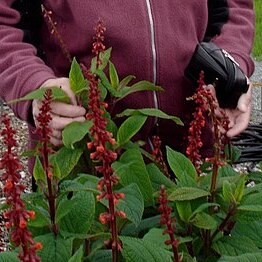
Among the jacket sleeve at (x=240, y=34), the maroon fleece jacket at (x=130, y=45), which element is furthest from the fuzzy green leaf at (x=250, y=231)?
the jacket sleeve at (x=240, y=34)

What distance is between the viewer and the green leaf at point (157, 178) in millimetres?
1395

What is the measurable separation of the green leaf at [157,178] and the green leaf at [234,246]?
180 mm

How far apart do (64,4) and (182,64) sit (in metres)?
0.35

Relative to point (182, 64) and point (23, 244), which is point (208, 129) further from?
point (23, 244)

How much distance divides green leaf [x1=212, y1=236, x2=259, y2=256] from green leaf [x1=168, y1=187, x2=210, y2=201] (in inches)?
3.2

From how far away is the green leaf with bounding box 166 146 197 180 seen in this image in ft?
4.55

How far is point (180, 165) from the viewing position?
1.40 meters

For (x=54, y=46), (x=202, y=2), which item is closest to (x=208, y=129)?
(x=202, y=2)

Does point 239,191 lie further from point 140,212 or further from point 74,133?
point 74,133

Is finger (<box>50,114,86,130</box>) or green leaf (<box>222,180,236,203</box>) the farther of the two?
finger (<box>50,114,86,130</box>)

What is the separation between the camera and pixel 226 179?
4.33ft

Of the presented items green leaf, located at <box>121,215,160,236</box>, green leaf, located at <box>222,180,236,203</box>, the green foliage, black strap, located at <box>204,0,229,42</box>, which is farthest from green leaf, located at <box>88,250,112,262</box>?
black strap, located at <box>204,0,229,42</box>

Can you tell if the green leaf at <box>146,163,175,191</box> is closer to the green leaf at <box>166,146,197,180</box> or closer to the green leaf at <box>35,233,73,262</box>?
the green leaf at <box>166,146,197,180</box>

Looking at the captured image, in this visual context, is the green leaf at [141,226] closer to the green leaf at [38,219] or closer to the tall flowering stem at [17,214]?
the green leaf at [38,219]
